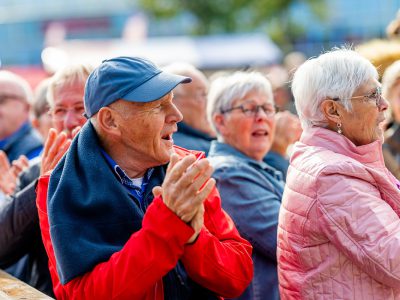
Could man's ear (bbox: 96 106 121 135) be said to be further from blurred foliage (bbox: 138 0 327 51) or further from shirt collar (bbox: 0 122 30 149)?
blurred foliage (bbox: 138 0 327 51)

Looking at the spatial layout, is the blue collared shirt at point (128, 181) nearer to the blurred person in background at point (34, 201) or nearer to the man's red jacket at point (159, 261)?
the man's red jacket at point (159, 261)

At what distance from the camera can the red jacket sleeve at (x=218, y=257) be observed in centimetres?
263

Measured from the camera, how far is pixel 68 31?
41.1 metres

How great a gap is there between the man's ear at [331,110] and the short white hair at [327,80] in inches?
0.8

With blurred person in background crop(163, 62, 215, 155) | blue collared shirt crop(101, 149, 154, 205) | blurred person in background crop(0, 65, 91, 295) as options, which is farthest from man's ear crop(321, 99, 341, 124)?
blurred person in background crop(163, 62, 215, 155)

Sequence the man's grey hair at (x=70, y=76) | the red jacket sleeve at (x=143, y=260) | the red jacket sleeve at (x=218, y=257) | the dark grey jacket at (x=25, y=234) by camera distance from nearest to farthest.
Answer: the red jacket sleeve at (x=143, y=260)
the red jacket sleeve at (x=218, y=257)
the dark grey jacket at (x=25, y=234)
the man's grey hair at (x=70, y=76)

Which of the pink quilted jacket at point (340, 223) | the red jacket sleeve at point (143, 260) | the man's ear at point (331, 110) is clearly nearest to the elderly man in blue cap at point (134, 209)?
the red jacket sleeve at point (143, 260)

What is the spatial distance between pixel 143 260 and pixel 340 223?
31.6 inches

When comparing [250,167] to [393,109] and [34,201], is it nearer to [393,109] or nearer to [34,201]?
[34,201]

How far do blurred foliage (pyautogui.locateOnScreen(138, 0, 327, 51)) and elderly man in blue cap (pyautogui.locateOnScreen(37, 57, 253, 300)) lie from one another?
2505 centimetres

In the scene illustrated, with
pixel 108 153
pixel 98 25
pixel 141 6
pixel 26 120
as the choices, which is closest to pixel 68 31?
pixel 98 25

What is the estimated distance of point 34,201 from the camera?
3.47 m

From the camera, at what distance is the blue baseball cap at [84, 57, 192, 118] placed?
106 inches

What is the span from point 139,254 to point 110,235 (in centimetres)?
25
